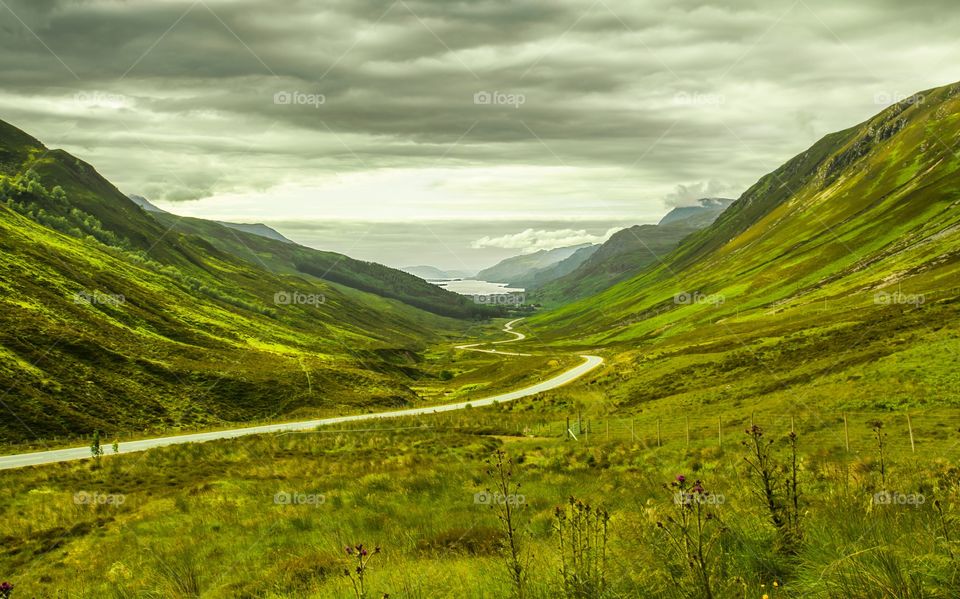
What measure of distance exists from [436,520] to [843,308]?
7812 centimetres

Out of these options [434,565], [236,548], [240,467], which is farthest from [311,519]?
[240,467]

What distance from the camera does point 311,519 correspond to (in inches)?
627

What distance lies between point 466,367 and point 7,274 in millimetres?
104139

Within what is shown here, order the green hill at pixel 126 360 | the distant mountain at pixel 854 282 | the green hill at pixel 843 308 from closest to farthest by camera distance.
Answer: the green hill at pixel 843 308
the distant mountain at pixel 854 282
the green hill at pixel 126 360

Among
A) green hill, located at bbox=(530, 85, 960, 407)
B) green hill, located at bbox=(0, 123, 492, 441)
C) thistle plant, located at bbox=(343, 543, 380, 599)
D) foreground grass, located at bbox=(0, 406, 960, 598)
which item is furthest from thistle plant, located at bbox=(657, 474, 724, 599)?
green hill, located at bbox=(0, 123, 492, 441)

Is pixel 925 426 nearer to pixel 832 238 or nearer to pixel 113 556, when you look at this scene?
pixel 113 556

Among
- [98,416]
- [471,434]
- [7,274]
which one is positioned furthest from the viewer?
[7,274]

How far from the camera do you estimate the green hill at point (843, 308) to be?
4028cm

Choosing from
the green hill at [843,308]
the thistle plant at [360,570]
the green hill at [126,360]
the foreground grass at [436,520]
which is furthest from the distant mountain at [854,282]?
the green hill at [126,360]

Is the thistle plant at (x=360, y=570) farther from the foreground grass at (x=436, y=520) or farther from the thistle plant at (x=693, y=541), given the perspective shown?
the thistle plant at (x=693, y=541)

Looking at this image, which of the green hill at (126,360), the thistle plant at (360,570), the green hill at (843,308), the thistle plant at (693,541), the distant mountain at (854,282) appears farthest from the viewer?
the green hill at (126,360)

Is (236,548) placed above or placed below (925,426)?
above

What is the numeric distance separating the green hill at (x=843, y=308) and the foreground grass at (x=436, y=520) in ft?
44.4

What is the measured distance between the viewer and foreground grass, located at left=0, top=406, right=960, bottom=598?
6.14m
